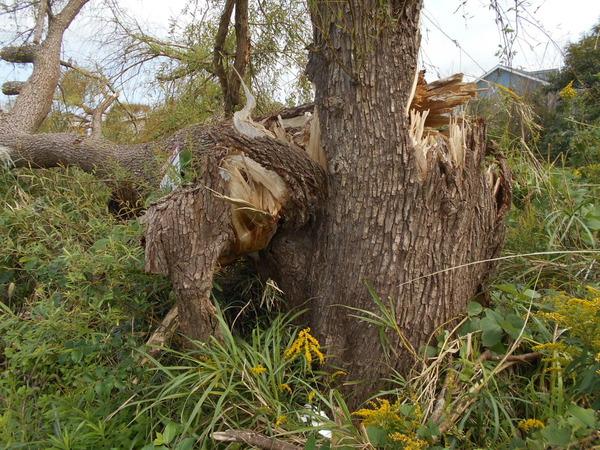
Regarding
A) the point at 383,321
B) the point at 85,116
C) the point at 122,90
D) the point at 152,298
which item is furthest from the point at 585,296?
the point at 85,116

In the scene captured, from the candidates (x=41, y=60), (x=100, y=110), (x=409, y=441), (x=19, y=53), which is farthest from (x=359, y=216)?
(x=19, y=53)

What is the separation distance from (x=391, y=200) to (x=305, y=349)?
735mm

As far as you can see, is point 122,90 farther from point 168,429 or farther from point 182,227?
point 168,429

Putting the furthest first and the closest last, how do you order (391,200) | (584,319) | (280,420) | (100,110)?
(100,110) → (391,200) → (280,420) → (584,319)

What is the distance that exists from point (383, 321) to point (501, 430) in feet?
1.97

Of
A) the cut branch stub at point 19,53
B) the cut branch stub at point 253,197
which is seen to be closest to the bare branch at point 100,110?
the cut branch stub at point 19,53

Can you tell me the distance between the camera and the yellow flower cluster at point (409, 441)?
1639mm

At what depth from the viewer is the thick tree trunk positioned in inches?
86.0

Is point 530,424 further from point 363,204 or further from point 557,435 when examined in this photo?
point 363,204

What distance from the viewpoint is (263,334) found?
2.38 meters

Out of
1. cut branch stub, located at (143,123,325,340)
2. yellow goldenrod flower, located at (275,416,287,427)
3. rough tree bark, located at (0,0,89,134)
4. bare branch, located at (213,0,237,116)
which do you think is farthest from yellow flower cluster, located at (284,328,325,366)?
rough tree bark, located at (0,0,89,134)

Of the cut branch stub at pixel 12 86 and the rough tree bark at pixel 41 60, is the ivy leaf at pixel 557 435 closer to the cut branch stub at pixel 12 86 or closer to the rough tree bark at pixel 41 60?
the rough tree bark at pixel 41 60

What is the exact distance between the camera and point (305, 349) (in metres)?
2.16

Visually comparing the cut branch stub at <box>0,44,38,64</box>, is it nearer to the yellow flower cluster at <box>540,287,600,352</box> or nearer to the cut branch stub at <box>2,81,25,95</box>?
the cut branch stub at <box>2,81,25,95</box>
